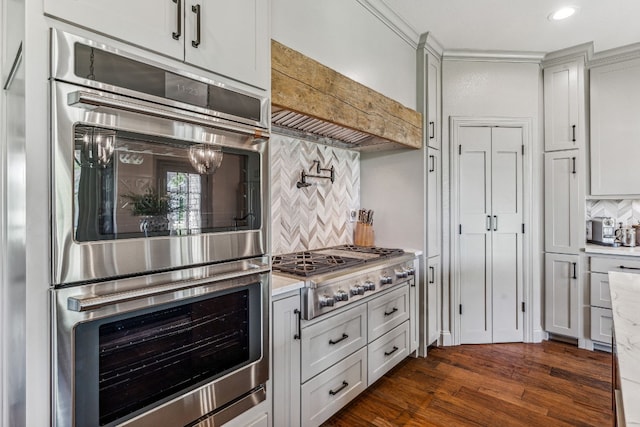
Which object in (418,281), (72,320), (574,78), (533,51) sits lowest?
(418,281)

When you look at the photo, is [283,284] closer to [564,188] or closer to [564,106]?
[564,188]

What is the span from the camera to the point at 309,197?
103 inches

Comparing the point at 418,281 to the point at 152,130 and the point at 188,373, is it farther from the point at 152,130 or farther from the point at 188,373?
the point at 152,130

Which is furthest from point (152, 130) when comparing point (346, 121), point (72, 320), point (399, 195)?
point (399, 195)

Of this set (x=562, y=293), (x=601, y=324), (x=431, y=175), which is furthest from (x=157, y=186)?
(x=601, y=324)

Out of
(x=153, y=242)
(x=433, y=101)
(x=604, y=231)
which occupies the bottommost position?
(x=604, y=231)

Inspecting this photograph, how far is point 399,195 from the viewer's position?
9.55 ft

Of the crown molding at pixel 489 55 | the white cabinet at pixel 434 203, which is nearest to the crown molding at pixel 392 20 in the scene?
the crown molding at pixel 489 55

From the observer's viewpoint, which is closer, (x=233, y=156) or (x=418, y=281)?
(x=233, y=156)

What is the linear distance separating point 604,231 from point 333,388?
3.13 metres

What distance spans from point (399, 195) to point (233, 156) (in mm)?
1893

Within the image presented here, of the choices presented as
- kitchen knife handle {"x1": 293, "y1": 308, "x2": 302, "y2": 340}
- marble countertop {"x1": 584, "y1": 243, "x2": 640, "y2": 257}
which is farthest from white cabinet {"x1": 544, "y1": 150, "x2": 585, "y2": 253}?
kitchen knife handle {"x1": 293, "y1": 308, "x2": 302, "y2": 340}

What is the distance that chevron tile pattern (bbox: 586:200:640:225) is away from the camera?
3357 millimetres

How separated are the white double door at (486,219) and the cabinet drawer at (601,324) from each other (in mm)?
752
